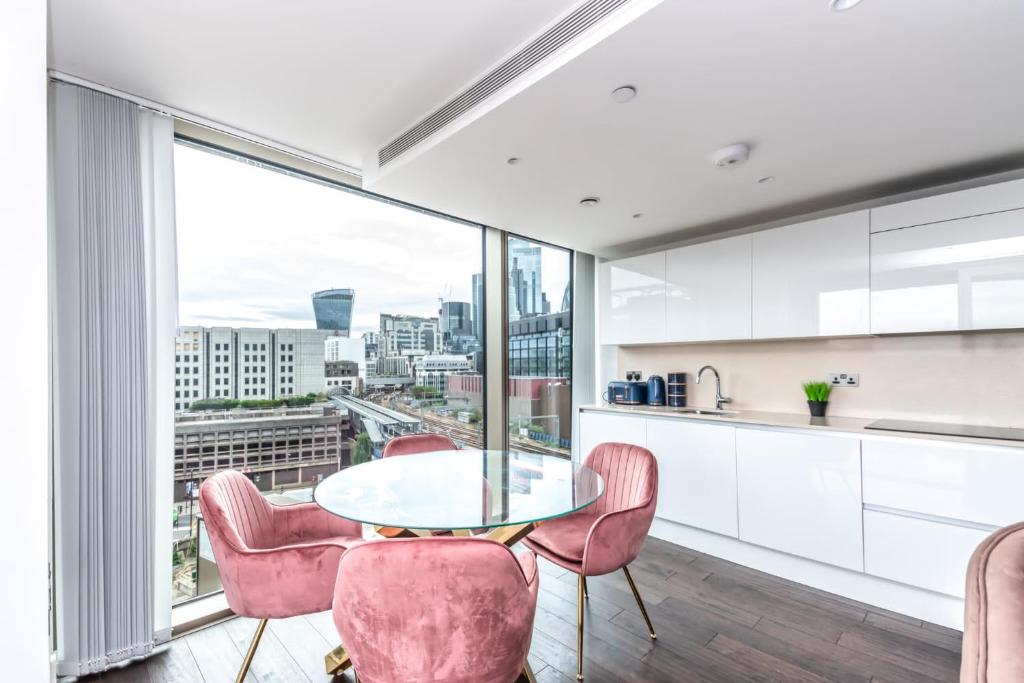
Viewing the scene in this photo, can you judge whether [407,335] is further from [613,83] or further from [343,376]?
[613,83]

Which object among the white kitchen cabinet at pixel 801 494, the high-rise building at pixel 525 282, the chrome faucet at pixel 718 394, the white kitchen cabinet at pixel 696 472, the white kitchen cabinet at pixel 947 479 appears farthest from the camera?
the high-rise building at pixel 525 282

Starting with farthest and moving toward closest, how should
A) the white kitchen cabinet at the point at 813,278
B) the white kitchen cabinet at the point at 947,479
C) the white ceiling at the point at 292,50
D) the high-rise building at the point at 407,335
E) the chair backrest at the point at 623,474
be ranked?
the high-rise building at the point at 407,335
the white kitchen cabinet at the point at 813,278
the chair backrest at the point at 623,474
the white kitchen cabinet at the point at 947,479
the white ceiling at the point at 292,50

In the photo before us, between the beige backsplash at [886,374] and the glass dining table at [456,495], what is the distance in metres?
2.01

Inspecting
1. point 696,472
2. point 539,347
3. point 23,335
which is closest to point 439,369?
point 539,347

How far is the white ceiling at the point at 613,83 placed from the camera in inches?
58.2

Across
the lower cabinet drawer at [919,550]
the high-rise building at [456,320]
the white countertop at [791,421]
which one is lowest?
the lower cabinet drawer at [919,550]

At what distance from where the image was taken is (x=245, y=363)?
2.52 meters

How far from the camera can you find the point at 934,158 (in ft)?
7.84

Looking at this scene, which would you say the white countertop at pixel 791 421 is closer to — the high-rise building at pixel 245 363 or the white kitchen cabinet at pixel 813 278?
the white kitchen cabinet at pixel 813 278

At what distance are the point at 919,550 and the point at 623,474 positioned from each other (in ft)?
5.26

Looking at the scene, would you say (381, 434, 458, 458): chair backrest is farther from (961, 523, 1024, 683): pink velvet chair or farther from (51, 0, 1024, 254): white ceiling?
(961, 523, 1024, 683): pink velvet chair

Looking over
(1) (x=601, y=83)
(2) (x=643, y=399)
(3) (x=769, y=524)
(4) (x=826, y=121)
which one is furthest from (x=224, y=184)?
(3) (x=769, y=524)

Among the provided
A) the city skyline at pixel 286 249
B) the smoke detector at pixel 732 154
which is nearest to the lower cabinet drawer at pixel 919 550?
the smoke detector at pixel 732 154

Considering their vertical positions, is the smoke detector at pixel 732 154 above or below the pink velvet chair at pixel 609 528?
above
